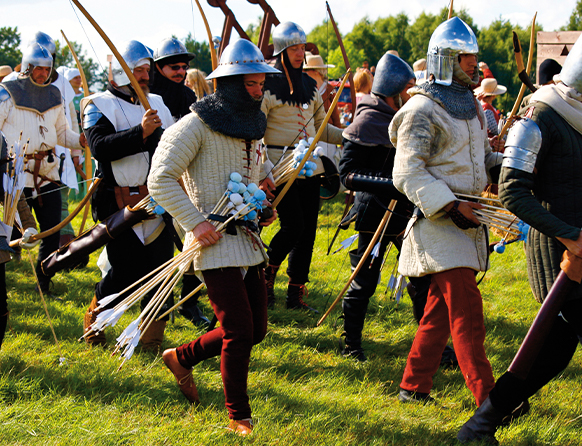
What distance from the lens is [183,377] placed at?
3285 mm

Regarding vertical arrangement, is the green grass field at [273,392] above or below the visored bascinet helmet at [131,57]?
below

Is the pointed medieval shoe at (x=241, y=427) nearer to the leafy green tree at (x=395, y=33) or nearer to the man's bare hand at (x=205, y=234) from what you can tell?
the man's bare hand at (x=205, y=234)

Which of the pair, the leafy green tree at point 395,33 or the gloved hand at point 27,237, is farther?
the leafy green tree at point 395,33

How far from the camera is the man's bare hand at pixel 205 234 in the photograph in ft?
9.57

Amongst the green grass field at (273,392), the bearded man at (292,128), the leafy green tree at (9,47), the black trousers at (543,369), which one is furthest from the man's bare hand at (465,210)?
the leafy green tree at (9,47)

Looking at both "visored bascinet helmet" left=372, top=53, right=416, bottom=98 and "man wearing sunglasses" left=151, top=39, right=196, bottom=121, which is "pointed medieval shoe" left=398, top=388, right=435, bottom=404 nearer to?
"visored bascinet helmet" left=372, top=53, right=416, bottom=98

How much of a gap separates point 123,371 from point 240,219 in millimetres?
1281

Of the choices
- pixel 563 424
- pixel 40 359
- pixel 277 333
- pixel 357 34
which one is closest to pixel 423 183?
pixel 563 424

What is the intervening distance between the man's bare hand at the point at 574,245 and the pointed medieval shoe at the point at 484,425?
74 cm

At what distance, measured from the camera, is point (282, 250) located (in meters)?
5.01

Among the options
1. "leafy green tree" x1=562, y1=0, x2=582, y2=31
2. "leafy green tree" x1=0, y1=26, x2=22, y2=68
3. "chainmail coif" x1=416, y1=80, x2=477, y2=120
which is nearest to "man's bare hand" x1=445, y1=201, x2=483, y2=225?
"chainmail coif" x1=416, y1=80, x2=477, y2=120

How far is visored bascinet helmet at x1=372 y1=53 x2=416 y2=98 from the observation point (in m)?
3.82

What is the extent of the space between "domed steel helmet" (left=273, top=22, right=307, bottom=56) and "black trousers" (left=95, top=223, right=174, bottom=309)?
184cm

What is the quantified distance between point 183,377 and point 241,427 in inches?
19.8
